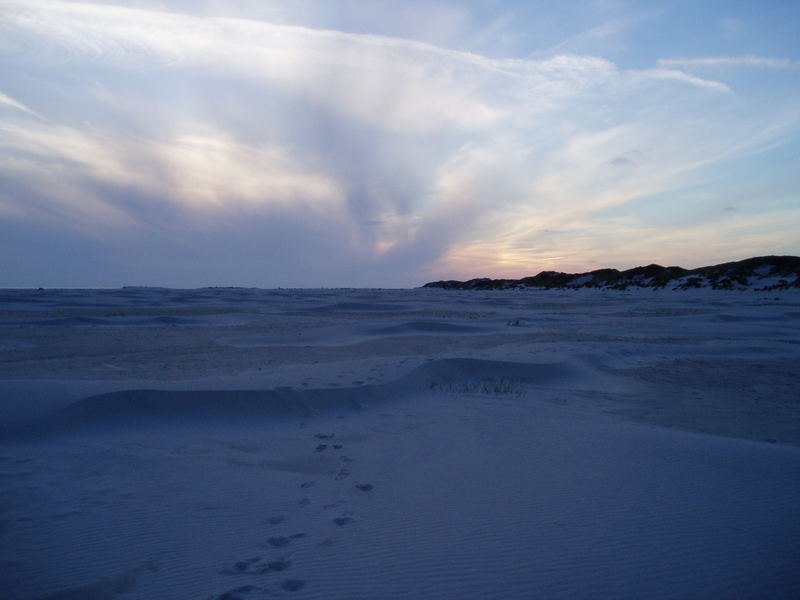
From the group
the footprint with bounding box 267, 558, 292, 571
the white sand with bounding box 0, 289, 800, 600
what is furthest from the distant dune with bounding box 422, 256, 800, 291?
the footprint with bounding box 267, 558, 292, 571

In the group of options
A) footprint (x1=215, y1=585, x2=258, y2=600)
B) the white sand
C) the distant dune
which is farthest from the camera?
the distant dune

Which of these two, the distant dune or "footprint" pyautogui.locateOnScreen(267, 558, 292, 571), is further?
the distant dune

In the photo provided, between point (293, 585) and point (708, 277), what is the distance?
4836 centimetres

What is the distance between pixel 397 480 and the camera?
13.7ft

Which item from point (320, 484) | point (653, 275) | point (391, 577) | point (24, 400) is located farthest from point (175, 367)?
point (653, 275)

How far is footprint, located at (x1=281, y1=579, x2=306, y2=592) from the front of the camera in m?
2.59

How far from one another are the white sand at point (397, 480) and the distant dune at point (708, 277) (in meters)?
33.7

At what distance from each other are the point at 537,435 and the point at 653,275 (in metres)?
52.6

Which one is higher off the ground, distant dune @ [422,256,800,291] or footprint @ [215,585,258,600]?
distant dune @ [422,256,800,291]

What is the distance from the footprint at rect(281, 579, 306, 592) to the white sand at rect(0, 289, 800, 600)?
0.01 meters

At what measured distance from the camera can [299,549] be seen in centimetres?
301

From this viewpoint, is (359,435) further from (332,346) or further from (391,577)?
(332,346)

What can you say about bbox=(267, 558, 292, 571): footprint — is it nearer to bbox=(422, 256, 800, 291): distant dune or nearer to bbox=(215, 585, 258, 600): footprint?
bbox=(215, 585, 258, 600): footprint

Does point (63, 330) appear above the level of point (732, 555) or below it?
above
